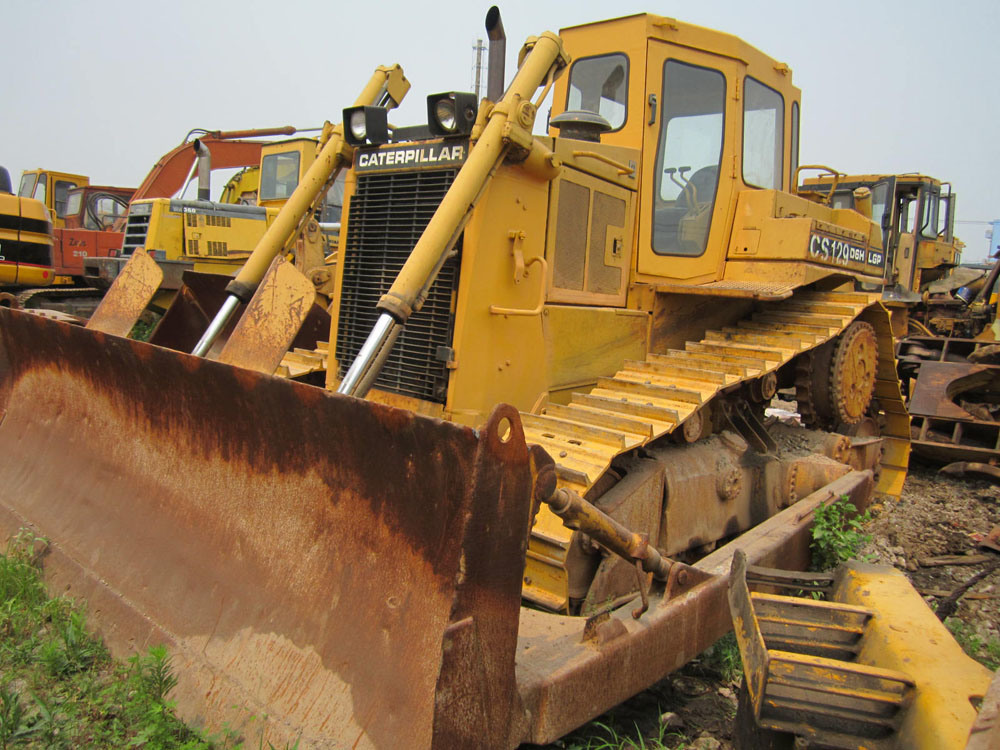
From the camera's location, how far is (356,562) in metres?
2.48

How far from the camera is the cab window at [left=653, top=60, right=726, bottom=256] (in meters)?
4.55

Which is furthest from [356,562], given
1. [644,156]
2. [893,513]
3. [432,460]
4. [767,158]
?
[893,513]

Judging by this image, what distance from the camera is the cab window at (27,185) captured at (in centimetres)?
1614

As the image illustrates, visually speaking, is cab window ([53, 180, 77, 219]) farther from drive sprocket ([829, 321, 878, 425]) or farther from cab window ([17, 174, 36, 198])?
drive sprocket ([829, 321, 878, 425])

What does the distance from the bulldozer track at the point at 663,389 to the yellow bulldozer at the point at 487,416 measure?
0.02m

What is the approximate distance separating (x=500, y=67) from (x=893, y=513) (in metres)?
4.59

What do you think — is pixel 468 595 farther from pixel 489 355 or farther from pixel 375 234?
pixel 375 234

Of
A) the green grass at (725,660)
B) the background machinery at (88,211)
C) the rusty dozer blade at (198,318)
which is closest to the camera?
the green grass at (725,660)

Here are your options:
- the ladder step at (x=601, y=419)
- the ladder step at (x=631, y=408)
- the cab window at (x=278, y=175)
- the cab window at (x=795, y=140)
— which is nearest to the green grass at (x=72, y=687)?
the ladder step at (x=601, y=419)

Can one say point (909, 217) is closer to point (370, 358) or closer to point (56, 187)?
point (370, 358)

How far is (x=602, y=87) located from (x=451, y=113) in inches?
59.5

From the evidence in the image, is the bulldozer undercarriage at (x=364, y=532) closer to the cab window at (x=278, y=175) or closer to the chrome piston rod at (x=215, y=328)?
the chrome piston rod at (x=215, y=328)

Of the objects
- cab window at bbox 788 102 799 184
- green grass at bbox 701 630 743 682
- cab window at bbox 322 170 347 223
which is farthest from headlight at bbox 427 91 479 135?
cab window at bbox 322 170 347 223

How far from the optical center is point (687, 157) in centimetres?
466
